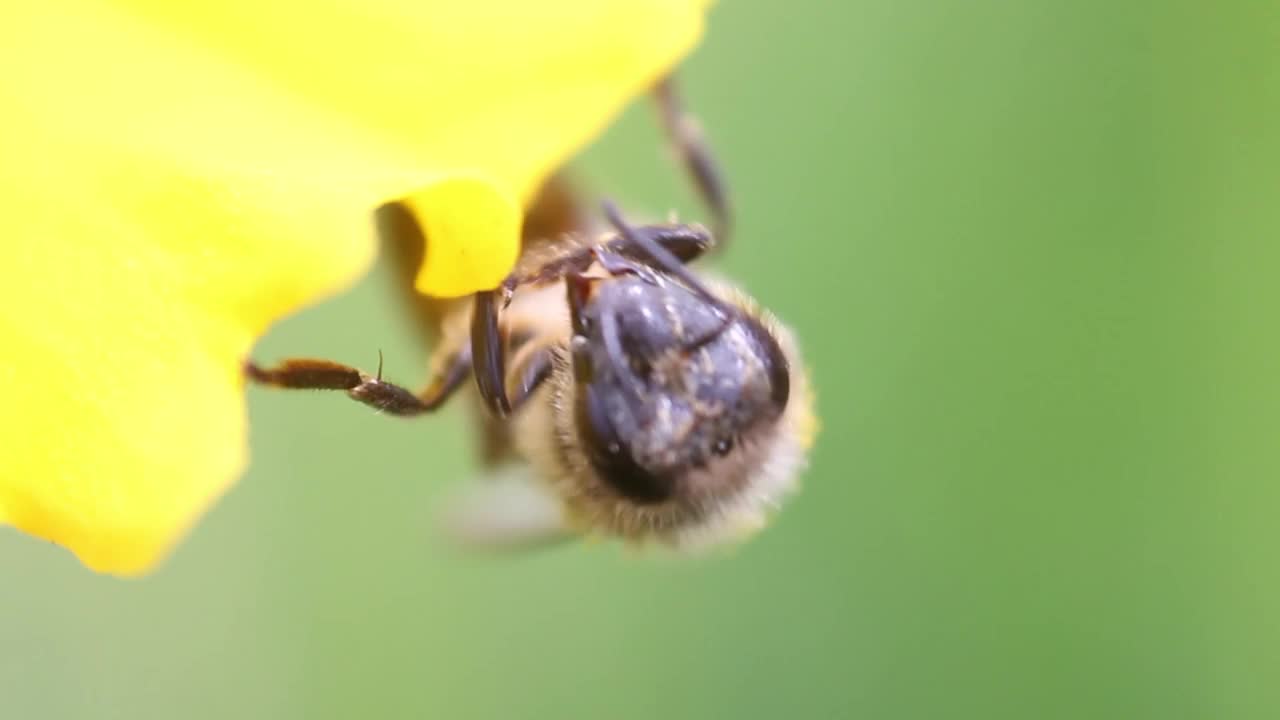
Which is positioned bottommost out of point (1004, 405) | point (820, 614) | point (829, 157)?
point (820, 614)

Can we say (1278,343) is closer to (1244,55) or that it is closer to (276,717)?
(1244,55)

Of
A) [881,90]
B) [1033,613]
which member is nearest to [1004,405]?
[1033,613]

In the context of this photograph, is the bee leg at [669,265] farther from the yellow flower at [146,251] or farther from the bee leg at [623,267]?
the yellow flower at [146,251]

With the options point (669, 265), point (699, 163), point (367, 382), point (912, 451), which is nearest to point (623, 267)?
point (669, 265)

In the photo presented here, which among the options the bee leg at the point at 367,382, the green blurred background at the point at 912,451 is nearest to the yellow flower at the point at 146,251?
the bee leg at the point at 367,382

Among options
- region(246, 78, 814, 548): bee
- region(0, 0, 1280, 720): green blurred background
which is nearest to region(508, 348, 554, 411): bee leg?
region(246, 78, 814, 548): bee

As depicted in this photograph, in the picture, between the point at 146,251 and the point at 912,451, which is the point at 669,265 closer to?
the point at 146,251
